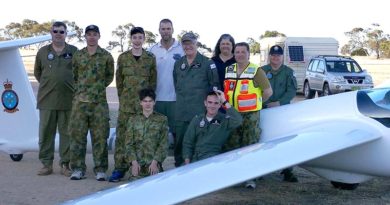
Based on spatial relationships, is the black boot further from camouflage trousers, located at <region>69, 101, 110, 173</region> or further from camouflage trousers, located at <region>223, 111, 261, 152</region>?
camouflage trousers, located at <region>69, 101, 110, 173</region>

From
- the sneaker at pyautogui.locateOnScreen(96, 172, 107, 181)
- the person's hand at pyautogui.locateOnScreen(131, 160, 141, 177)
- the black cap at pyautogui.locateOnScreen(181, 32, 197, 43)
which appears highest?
the black cap at pyautogui.locateOnScreen(181, 32, 197, 43)

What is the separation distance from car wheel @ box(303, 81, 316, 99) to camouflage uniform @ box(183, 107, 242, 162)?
17.9 meters

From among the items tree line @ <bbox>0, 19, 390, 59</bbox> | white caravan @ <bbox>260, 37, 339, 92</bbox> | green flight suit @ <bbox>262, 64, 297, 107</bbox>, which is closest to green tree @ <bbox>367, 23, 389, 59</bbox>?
tree line @ <bbox>0, 19, 390, 59</bbox>

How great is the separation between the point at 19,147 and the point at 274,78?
147 inches

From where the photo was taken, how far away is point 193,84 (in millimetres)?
6199

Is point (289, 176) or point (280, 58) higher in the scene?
point (280, 58)

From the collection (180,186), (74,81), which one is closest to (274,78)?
(74,81)

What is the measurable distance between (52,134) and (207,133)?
7.84ft

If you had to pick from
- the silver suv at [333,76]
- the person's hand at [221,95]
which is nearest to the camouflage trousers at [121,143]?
the person's hand at [221,95]

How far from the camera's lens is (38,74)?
7.28 meters

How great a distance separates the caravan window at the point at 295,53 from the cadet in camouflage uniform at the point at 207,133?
20.2 meters

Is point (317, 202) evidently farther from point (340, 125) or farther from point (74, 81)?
point (74, 81)

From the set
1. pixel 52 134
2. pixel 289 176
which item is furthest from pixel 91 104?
pixel 289 176

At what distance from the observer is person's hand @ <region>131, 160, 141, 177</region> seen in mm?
6227
